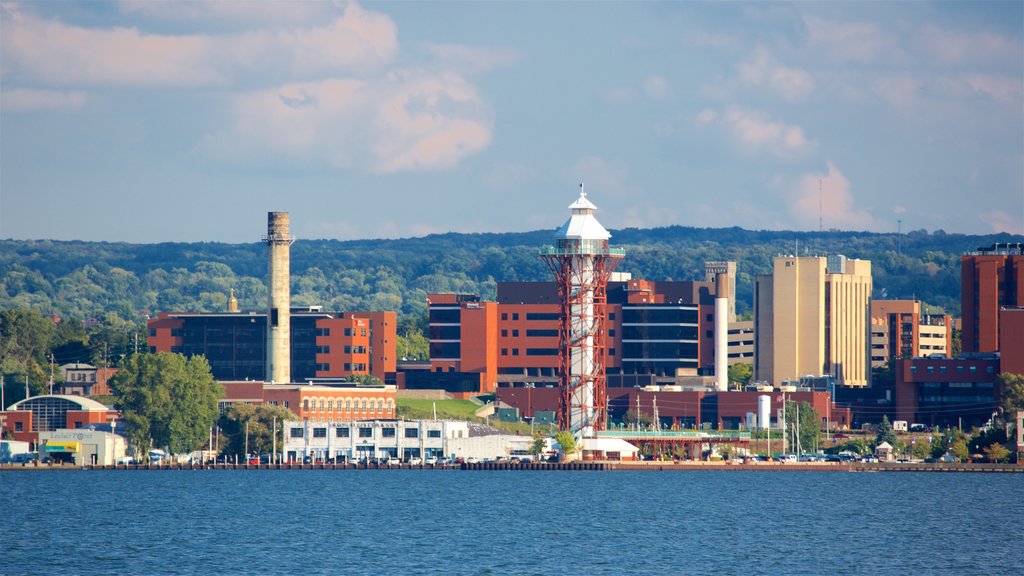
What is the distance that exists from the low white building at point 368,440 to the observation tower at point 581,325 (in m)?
13.1

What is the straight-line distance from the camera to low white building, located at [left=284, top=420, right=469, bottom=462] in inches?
7574

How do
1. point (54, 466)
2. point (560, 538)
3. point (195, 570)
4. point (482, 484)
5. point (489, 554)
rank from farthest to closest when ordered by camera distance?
point (54, 466) < point (482, 484) < point (560, 538) < point (489, 554) < point (195, 570)

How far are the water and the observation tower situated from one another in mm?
16514

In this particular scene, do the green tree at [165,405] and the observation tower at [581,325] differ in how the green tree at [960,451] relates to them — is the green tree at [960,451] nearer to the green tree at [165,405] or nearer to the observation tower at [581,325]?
the observation tower at [581,325]

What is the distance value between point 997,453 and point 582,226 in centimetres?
4689

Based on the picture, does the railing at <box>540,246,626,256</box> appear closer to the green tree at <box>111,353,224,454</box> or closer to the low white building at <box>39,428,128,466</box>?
the green tree at <box>111,353,224,454</box>

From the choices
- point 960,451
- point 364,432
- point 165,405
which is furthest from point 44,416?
point 960,451

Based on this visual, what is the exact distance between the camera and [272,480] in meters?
168

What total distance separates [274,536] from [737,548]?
87.0ft

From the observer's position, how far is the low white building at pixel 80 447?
7229 inches

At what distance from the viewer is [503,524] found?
118 m

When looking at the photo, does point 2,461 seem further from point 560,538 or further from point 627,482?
point 560,538

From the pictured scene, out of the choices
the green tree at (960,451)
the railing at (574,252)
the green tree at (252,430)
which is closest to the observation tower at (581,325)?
the railing at (574,252)

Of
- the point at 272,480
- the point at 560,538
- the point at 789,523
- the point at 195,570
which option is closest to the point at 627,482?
the point at 272,480
